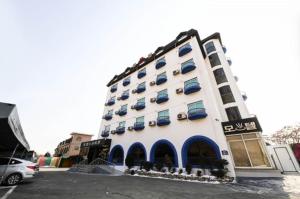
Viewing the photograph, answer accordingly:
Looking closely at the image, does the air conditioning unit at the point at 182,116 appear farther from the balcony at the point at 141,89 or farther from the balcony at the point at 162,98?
the balcony at the point at 141,89

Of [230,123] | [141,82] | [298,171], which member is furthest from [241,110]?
[141,82]

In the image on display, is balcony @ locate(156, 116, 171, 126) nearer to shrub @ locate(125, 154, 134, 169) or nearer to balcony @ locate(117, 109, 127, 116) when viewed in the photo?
shrub @ locate(125, 154, 134, 169)

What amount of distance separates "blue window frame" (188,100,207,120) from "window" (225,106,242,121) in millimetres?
3833

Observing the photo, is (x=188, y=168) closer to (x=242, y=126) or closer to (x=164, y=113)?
(x=242, y=126)

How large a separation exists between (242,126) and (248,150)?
7.13 feet

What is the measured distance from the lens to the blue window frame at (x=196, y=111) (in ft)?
46.9

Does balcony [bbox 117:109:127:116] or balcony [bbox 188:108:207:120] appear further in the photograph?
balcony [bbox 117:109:127:116]

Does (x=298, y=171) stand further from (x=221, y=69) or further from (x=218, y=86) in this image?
(x=221, y=69)

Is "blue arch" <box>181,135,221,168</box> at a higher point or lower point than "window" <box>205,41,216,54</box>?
lower

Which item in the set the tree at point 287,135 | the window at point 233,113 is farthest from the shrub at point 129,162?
the tree at point 287,135

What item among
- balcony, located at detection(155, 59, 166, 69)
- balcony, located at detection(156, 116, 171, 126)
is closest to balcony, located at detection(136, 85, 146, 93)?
balcony, located at detection(155, 59, 166, 69)

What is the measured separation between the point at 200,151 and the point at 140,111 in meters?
9.99

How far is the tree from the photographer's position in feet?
95.0

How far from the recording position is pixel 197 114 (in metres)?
14.4
